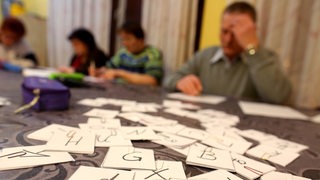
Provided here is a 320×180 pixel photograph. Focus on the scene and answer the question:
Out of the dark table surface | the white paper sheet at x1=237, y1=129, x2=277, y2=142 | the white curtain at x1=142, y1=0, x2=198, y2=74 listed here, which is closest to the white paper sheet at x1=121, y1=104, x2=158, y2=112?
the dark table surface

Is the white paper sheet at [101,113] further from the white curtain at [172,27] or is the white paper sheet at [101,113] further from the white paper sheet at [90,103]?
the white curtain at [172,27]

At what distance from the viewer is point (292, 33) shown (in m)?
1.53

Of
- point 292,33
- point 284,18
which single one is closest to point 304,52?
point 292,33

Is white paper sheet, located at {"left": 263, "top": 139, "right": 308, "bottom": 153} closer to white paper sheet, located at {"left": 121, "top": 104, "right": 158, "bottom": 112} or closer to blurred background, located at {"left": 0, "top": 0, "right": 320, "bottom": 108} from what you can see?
white paper sheet, located at {"left": 121, "top": 104, "right": 158, "bottom": 112}

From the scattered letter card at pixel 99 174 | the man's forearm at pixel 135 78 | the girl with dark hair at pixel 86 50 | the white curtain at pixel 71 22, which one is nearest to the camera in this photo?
the scattered letter card at pixel 99 174

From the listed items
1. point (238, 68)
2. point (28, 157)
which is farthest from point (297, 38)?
→ point (28, 157)

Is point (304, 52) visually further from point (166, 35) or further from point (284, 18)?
point (166, 35)

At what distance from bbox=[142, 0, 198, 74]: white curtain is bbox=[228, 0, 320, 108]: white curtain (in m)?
0.51

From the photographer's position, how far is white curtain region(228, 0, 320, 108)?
144 centimetres

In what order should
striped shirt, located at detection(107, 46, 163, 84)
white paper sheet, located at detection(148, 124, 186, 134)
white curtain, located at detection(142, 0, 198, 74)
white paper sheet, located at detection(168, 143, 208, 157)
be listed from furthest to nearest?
white curtain, located at detection(142, 0, 198, 74)
striped shirt, located at detection(107, 46, 163, 84)
white paper sheet, located at detection(148, 124, 186, 134)
white paper sheet, located at detection(168, 143, 208, 157)

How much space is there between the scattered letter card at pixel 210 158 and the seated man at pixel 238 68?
0.69 m

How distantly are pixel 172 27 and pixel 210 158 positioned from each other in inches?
68.3

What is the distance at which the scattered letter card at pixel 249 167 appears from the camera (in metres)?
0.37

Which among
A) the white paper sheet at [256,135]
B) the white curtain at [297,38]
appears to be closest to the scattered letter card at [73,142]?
the white paper sheet at [256,135]
